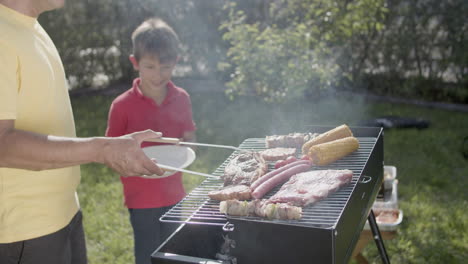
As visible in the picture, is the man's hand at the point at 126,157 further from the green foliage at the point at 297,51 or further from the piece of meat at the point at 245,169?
the green foliage at the point at 297,51

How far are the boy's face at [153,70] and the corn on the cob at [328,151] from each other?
1.14 meters

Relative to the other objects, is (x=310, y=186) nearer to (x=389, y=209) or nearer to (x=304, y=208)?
(x=304, y=208)

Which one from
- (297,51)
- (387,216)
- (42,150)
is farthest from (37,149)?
(297,51)

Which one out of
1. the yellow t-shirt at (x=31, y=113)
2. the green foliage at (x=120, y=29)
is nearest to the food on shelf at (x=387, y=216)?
the yellow t-shirt at (x=31, y=113)

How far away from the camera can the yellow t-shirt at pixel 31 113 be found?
6.58ft

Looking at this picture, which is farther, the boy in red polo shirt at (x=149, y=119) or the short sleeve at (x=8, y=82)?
the boy in red polo shirt at (x=149, y=119)

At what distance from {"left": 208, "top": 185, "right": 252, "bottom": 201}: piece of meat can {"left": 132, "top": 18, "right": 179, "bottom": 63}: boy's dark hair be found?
1202 millimetres

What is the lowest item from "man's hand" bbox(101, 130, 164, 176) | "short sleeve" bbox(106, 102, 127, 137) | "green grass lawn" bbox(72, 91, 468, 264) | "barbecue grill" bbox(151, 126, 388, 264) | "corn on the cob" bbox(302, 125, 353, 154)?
"green grass lawn" bbox(72, 91, 468, 264)

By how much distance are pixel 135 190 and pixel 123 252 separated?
4.87 feet

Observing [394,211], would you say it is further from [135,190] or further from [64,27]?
[64,27]

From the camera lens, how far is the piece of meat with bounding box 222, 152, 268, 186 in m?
2.50

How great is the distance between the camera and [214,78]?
1045 centimetres

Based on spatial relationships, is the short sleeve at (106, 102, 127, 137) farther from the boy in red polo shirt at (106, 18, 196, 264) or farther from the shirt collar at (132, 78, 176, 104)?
the shirt collar at (132, 78, 176, 104)

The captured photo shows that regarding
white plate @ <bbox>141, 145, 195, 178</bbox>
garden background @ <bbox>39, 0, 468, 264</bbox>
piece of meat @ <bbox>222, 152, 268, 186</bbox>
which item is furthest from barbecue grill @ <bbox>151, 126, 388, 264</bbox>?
garden background @ <bbox>39, 0, 468, 264</bbox>
